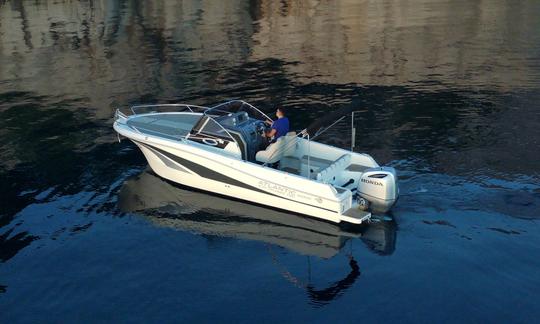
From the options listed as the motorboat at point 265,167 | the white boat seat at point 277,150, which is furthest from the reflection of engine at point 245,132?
the white boat seat at point 277,150

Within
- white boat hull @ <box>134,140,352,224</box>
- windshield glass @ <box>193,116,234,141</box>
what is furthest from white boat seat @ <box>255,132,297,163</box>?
windshield glass @ <box>193,116,234,141</box>

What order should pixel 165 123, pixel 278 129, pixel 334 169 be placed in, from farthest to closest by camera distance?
1. pixel 165 123
2. pixel 278 129
3. pixel 334 169

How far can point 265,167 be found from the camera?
66.0 ft

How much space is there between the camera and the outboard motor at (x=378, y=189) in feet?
61.0

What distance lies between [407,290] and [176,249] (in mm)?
7085

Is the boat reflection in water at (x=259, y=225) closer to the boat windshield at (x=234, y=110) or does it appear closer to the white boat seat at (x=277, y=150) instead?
the white boat seat at (x=277, y=150)

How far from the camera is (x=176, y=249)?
18.4m

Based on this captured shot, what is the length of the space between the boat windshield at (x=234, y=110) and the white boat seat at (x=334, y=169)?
3572mm

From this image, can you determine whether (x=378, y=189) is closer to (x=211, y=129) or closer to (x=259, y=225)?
(x=259, y=225)

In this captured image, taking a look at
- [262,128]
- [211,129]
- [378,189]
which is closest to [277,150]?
[262,128]

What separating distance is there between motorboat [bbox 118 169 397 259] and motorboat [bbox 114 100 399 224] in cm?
Answer: 34

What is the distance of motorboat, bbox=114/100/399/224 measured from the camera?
1897cm

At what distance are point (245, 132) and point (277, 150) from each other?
1352mm

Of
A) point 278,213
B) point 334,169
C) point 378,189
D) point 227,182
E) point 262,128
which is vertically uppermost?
point 262,128
